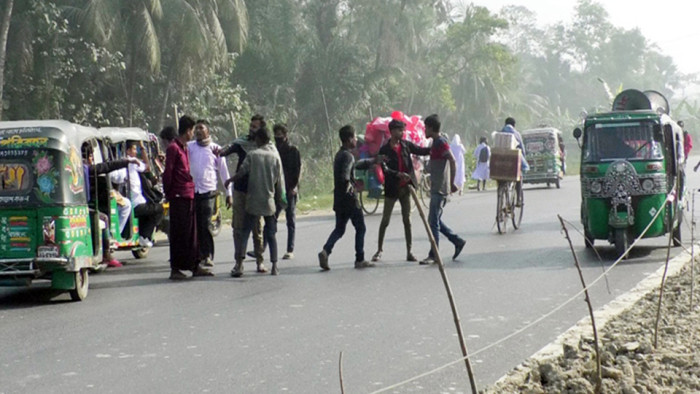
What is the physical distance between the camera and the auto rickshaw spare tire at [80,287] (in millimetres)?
11086

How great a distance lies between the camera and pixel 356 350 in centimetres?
804

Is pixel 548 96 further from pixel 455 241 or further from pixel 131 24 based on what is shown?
pixel 455 241

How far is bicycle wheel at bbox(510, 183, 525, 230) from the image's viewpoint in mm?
18531

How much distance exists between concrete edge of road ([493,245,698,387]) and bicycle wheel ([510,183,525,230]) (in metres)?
5.88

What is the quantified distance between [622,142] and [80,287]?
7.49 metres

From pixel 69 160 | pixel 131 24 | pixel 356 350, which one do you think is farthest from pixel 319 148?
pixel 356 350

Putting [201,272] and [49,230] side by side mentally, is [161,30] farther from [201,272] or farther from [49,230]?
[49,230]

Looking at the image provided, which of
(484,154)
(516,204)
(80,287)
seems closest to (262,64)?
(484,154)

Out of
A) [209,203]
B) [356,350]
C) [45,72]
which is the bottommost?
[356,350]

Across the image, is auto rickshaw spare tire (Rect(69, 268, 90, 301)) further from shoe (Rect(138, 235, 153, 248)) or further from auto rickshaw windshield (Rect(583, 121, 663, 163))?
auto rickshaw windshield (Rect(583, 121, 663, 163))

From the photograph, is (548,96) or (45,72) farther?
(548,96)

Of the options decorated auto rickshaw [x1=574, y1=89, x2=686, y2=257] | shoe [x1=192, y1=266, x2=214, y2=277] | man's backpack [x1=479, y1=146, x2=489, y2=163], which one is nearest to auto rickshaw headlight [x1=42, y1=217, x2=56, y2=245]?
shoe [x1=192, y1=266, x2=214, y2=277]

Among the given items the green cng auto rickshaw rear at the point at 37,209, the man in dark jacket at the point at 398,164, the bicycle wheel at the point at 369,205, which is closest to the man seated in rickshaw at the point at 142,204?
the man in dark jacket at the point at 398,164

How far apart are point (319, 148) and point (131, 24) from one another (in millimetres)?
16077
